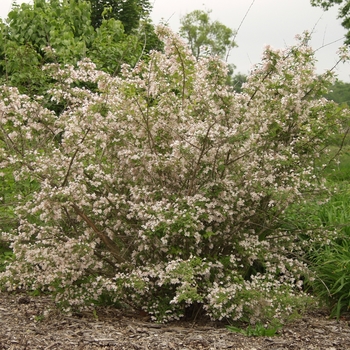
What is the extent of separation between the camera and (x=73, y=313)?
15.4 feet

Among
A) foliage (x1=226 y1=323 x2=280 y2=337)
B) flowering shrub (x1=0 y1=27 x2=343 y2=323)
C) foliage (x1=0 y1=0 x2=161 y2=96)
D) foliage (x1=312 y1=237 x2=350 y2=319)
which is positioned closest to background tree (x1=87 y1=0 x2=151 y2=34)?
foliage (x1=0 y1=0 x2=161 y2=96)

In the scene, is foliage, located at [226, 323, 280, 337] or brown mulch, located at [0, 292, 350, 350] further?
foliage, located at [226, 323, 280, 337]

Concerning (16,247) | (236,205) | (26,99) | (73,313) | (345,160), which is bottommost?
(73,313)

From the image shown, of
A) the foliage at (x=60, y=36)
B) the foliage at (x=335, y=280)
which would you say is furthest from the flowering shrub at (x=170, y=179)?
the foliage at (x=60, y=36)

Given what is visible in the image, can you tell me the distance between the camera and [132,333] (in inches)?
164

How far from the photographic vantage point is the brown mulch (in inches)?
152

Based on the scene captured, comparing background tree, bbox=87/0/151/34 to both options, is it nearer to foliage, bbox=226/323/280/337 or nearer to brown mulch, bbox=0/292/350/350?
brown mulch, bbox=0/292/350/350

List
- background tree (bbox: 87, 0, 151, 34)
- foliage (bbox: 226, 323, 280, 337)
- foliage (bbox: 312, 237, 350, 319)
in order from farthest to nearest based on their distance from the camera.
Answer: background tree (bbox: 87, 0, 151, 34), foliage (bbox: 312, 237, 350, 319), foliage (bbox: 226, 323, 280, 337)

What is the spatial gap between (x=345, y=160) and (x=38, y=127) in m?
10.3

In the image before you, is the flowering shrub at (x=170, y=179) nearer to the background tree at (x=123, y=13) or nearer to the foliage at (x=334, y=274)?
the foliage at (x=334, y=274)

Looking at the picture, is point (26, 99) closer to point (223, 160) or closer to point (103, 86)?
point (103, 86)

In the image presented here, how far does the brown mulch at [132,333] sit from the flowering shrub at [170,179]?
6.1 inches

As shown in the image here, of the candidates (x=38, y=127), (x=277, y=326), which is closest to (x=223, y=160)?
(x=277, y=326)

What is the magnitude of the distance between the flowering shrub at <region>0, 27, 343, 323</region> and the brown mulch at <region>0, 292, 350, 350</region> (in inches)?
6.1
